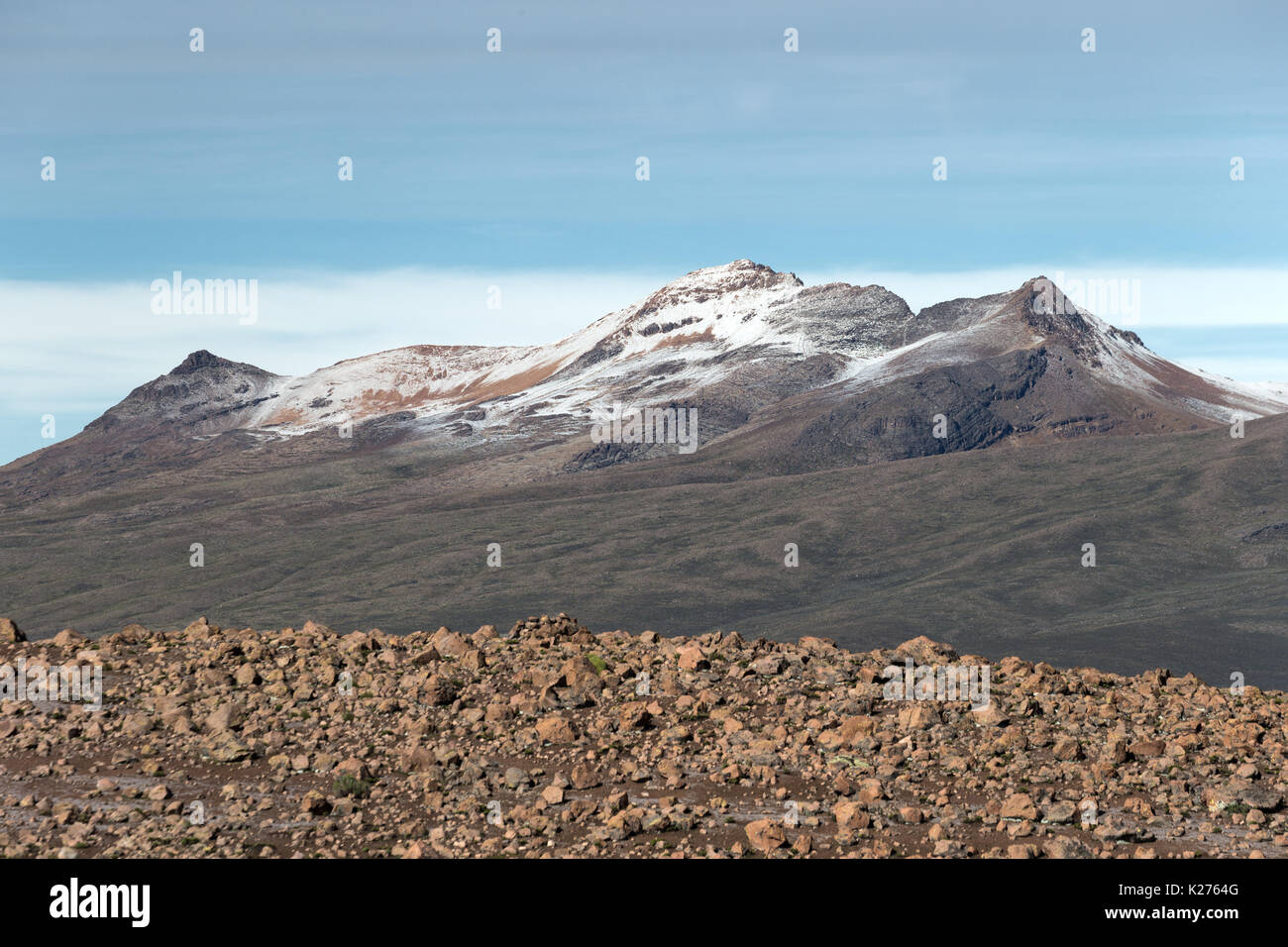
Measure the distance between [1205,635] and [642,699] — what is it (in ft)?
417

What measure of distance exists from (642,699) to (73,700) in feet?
26.3

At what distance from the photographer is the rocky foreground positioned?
1521cm

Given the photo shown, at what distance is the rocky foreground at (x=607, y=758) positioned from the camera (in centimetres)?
1521

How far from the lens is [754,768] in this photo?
17141mm

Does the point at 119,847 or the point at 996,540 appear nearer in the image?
the point at 119,847

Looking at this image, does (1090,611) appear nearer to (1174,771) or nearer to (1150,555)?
(1150,555)

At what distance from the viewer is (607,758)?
1759cm

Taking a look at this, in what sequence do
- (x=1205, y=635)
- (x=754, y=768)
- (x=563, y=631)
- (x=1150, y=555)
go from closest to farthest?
(x=754, y=768), (x=563, y=631), (x=1205, y=635), (x=1150, y=555)

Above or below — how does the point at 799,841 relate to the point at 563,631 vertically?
below

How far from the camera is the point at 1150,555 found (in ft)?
604

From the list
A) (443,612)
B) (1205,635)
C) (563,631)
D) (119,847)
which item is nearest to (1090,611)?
(1205,635)
